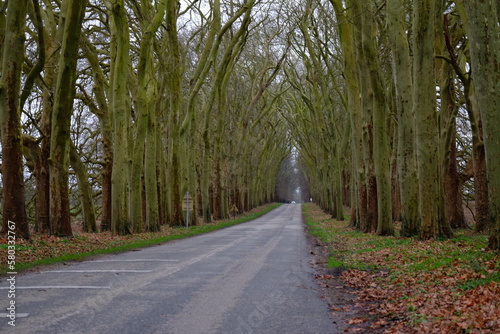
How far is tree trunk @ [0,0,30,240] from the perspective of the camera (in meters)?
12.8

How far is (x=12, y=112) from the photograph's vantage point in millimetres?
12969

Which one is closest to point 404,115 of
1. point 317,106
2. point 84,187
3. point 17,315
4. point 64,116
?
point 64,116

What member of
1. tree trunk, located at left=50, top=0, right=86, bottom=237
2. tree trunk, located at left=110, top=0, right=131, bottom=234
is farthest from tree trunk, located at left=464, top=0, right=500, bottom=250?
tree trunk, located at left=110, top=0, right=131, bottom=234

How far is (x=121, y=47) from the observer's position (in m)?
18.6

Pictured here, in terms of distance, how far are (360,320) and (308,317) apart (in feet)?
2.10

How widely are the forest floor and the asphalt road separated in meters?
0.48

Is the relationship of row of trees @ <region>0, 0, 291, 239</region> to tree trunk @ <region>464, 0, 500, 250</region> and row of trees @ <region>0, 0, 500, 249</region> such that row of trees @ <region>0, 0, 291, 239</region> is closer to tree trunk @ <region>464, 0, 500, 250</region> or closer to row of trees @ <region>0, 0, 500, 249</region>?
row of trees @ <region>0, 0, 500, 249</region>

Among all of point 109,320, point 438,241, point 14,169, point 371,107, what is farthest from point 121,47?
point 109,320

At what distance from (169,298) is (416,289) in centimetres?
380

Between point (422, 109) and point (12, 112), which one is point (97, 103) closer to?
point (12, 112)

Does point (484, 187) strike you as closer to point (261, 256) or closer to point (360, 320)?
point (261, 256)

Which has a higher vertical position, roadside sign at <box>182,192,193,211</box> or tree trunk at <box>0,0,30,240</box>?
tree trunk at <box>0,0,30,240</box>

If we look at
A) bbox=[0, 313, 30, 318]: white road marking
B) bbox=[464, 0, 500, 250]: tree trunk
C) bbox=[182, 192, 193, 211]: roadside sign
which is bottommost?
bbox=[0, 313, 30, 318]: white road marking

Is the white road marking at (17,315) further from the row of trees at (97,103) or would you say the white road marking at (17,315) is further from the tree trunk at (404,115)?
the tree trunk at (404,115)
